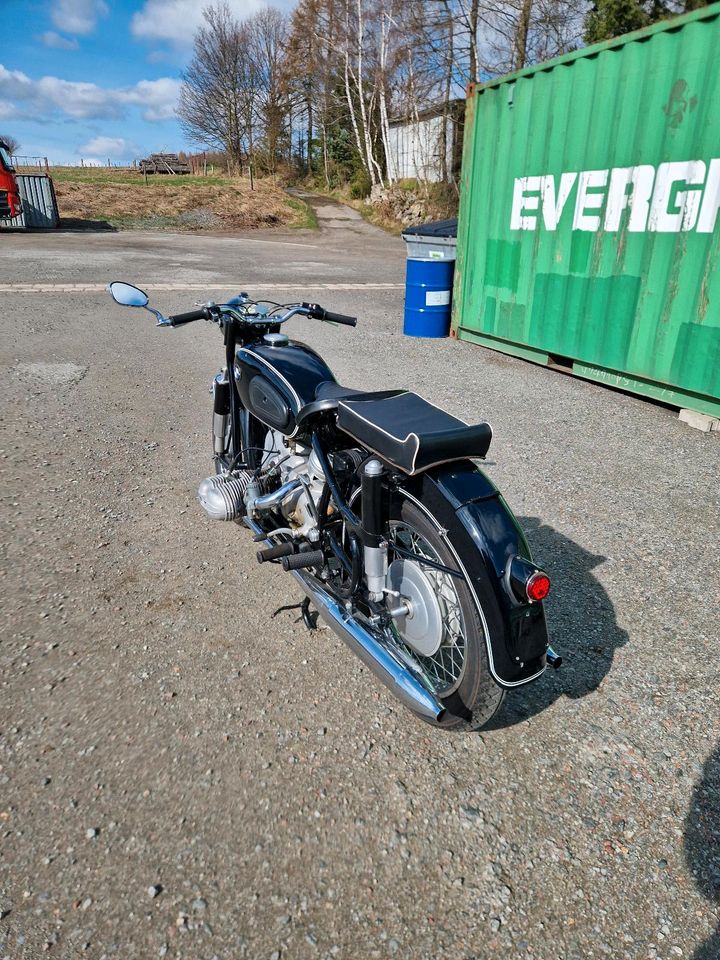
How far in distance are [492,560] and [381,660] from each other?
0.63 metres

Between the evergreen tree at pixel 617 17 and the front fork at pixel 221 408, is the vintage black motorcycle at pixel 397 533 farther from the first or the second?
the evergreen tree at pixel 617 17

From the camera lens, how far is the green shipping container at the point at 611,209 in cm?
541

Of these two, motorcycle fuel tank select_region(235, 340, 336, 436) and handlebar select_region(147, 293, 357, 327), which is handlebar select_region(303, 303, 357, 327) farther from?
motorcycle fuel tank select_region(235, 340, 336, 436)

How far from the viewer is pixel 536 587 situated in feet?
6.42

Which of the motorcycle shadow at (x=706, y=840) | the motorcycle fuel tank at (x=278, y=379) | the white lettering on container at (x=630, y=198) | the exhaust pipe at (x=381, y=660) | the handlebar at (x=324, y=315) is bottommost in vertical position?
the motorcycle shadow at (x=706, y=840)

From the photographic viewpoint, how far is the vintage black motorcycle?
6.62 feet

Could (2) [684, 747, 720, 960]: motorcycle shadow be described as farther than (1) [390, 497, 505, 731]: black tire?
No

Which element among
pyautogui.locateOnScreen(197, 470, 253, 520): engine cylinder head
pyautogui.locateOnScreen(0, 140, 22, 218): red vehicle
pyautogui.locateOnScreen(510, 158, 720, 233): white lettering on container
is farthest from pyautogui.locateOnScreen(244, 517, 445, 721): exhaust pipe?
pyautogui.locateOnScreen(0, 140, 22, 218): red vehicle

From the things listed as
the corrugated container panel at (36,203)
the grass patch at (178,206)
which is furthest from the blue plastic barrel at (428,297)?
the grass patch at (178,206)

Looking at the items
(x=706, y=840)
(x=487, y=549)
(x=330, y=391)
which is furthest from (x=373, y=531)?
(x=706, y=840)

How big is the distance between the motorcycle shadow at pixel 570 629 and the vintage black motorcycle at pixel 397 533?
388 millimetres

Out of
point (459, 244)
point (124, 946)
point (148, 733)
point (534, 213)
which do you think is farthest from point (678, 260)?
point (124, 946)

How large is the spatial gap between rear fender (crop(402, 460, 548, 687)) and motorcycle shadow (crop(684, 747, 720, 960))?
692mm

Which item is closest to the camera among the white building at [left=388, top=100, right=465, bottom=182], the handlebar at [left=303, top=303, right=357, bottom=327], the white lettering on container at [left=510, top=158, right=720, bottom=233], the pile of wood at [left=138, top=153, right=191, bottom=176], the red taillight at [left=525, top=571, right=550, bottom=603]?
the red taillight at [left=525, top=571, right=550, bottom=603]
